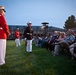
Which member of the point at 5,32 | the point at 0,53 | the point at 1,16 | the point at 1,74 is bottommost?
the point at 1,74

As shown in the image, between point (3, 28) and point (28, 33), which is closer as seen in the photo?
point (3, 28)

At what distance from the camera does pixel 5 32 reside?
8.05 metres

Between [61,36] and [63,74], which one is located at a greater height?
[61,36]

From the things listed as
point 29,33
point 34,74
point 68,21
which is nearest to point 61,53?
point 29,33

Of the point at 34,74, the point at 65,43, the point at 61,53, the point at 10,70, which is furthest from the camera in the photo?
the point at 61,53

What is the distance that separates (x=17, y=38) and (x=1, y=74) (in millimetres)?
16256

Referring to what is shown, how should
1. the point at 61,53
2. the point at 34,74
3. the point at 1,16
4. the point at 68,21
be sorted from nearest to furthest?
the point at 34,74 → the point at 1,16 → the point at 61,53 → the point at 68,21

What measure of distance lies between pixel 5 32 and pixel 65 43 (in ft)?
13.0

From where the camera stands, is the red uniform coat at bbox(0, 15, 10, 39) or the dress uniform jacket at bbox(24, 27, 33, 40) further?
the dress uniform jacket at bbox(24, 27, 33, 40)

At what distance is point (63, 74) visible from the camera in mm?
6730

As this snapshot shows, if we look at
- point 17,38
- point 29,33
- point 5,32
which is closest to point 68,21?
point 17,38

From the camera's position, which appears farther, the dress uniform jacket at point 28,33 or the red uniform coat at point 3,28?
the dress uniform jacket at point 28,33

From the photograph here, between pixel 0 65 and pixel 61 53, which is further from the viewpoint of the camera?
pixel 61 53

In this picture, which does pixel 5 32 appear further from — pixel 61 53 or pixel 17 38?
pixel 17 38
